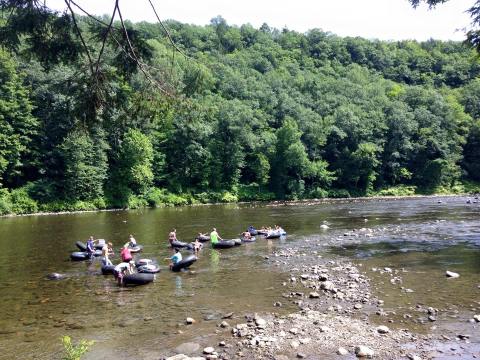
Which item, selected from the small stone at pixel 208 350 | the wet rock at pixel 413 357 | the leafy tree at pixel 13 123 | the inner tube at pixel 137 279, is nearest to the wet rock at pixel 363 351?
the wet rock at pixel 413 357

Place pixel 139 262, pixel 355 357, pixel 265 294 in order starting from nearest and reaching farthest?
pixel 355 357, pixel 265 294, pixel 139 262

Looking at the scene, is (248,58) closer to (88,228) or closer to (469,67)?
(469,67)

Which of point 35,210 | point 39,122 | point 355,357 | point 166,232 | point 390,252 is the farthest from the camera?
point 39,122

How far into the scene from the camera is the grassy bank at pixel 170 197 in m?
50.8

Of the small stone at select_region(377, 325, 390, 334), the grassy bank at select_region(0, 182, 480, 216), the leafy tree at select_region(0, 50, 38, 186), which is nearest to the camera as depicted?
the small stone at select_region(377, 325, 390, 334)

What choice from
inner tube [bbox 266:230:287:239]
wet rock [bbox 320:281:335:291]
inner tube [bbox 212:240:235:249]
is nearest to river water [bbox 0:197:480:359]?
inner tube [bbox 212:240:235:249]

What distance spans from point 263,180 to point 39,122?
35.5 meters

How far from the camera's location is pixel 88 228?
122ft

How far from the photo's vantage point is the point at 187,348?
38.8ft

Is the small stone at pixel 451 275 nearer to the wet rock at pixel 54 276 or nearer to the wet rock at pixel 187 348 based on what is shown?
the wet rock at pixel 187 348

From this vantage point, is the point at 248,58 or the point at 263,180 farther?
the point at 248,58

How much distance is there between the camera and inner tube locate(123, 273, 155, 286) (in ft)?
→ 60.7

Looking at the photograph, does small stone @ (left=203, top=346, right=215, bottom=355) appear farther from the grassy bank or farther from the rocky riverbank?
the grassy bank

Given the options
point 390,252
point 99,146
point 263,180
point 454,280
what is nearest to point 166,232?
point 390,252
